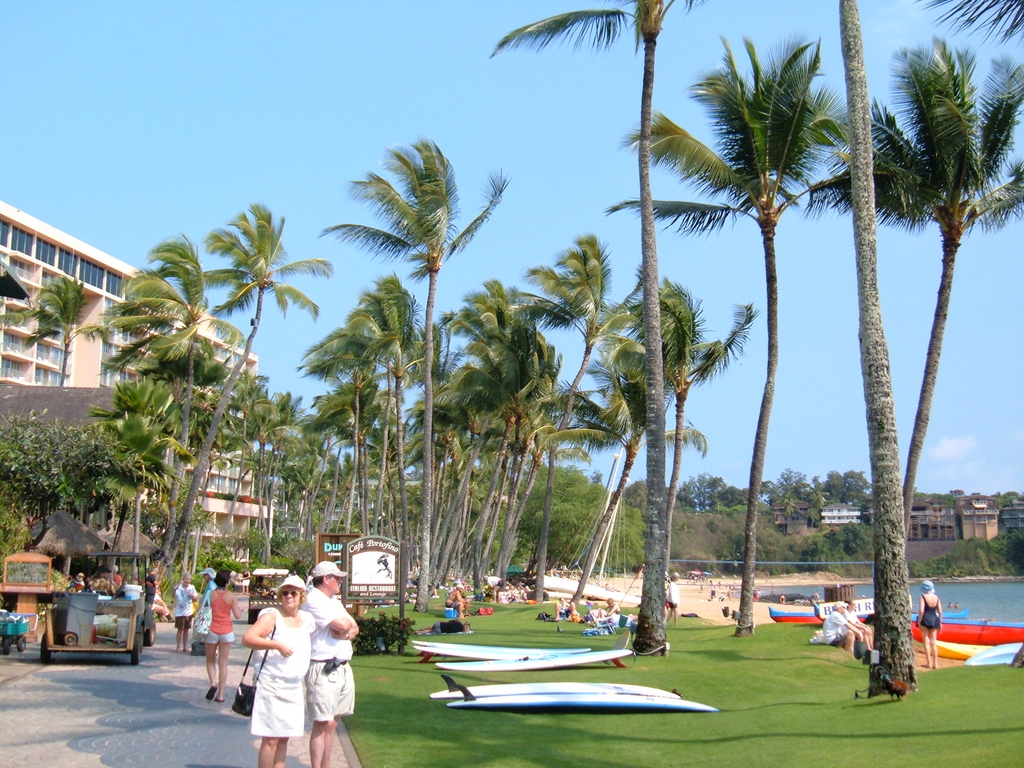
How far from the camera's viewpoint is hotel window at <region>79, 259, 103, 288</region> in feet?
237

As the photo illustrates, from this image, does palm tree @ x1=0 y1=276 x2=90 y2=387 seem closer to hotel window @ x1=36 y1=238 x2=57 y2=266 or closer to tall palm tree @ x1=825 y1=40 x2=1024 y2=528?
hotel window @ x1=36 y1=238 x2=57 y2=266

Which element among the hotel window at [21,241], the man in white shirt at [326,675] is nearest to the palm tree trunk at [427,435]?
the man in white shirt at [326,675]

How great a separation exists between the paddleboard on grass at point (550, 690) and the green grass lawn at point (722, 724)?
0.37m

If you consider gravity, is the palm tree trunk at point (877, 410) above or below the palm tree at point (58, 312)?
below

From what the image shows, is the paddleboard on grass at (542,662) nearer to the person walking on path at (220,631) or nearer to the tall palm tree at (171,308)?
the person walking on path at (220,631)

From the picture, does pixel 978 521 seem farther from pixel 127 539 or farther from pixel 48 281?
pixel 127 539

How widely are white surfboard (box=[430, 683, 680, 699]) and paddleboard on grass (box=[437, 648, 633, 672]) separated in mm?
2027

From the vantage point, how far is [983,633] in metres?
23.1

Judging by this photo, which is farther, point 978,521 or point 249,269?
point 978,521

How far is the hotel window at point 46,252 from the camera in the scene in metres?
66.7

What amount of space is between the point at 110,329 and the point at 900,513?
33.8 m

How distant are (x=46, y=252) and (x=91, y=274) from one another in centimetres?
569

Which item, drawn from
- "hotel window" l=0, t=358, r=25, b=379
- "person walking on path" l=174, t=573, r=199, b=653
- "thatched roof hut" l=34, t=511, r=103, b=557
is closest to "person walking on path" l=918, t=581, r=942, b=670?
"person walking on path" l=174, t=573, r=199, b=653

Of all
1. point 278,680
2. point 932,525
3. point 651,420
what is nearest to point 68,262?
point 651,420
